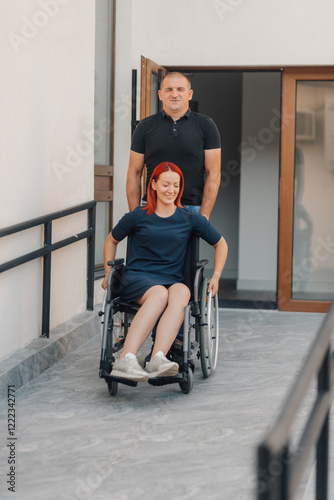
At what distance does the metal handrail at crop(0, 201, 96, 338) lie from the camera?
3713mm

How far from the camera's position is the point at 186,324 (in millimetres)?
3465

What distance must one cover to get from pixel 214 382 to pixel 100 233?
219cm

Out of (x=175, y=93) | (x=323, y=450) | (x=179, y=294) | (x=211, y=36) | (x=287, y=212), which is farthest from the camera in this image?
(x=287, y=212)

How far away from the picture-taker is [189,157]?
13.6 feet

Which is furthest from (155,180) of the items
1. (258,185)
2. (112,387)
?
(258,185)

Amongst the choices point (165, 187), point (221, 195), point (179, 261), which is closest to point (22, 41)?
point (165, 187)

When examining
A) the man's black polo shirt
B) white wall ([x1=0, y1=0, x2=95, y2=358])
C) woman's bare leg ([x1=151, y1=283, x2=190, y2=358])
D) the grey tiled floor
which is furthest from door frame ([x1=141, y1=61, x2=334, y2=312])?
woman's bare leg ([x1=151, y1=283, x2=190, y2=358])

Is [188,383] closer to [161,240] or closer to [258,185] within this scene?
[161,240]

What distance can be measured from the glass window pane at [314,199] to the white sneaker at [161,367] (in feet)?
9.83

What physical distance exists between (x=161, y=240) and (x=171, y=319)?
1.43 feet

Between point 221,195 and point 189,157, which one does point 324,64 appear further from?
point 221,195

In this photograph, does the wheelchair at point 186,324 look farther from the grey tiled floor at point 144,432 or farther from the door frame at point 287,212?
the door frame at point 287,212

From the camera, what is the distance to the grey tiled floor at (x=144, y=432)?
2.51m

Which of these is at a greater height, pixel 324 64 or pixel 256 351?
pixel 324 64
